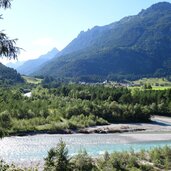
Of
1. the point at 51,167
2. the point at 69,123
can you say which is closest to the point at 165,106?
the point at 69,123

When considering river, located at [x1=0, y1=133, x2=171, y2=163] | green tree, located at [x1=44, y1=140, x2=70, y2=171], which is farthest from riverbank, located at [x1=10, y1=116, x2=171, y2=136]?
green tree, located at [x1=44, y1=140, x2=70, y2=171]

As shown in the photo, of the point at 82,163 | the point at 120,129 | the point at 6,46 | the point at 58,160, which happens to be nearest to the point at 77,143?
the point at 120,129

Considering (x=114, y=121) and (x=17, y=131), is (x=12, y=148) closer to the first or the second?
(x=17, y=131)

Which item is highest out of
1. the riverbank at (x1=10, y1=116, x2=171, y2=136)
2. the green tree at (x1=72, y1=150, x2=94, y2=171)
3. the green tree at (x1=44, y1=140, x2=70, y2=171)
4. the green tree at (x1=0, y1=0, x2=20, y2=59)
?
the green tree at (x1=0, y1=0, x2=20, y2=59)

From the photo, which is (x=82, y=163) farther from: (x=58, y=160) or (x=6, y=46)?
(x=6, y=46)

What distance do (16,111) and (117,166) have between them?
223 ft

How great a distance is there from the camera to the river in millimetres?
73481

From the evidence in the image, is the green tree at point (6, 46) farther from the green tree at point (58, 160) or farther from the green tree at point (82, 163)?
the green tree at point (82, 163)

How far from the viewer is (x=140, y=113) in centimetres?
13738

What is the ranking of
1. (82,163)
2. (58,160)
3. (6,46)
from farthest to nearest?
1. (82,163)
2. (58,160)
3. (6,46)

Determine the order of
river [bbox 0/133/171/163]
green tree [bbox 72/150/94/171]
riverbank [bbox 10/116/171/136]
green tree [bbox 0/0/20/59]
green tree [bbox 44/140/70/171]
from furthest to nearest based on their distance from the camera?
riverbank [bbox 10/116/171/136] → river [bbox 0/133/171/163] → green tree [bbox 72/150/94/171] → green tree [bbox 44/140/70/171] → green tree [bbox 0/0/20/59]

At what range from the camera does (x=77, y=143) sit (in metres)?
88.8

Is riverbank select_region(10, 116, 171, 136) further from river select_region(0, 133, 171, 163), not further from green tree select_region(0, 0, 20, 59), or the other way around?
green tree select_region(0, 0, 20, 59)

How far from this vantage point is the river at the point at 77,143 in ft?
241
